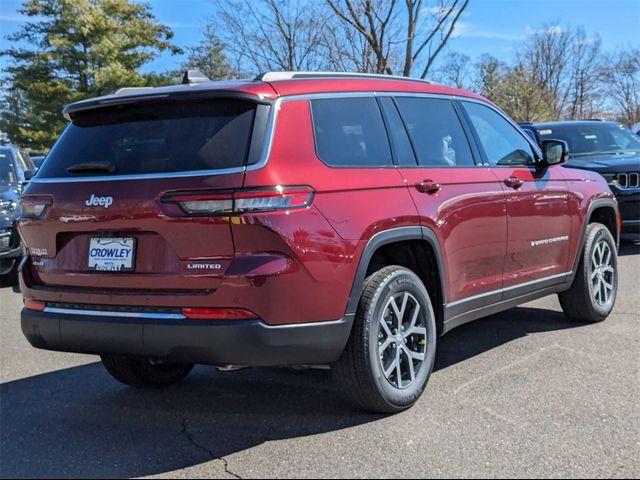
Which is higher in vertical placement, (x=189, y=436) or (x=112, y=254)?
(x=112, y=254)

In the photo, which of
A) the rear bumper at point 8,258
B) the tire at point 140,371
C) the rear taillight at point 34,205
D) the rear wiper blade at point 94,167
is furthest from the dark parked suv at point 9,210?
the rear wiper blade at point 94,167

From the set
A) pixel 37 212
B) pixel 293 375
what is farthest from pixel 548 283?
pixel 37 212

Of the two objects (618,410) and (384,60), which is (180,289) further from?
(384,60)

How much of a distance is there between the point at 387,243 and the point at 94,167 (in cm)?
160

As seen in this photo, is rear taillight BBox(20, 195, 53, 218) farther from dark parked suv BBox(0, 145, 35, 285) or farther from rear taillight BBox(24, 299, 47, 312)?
dark parked suv BBox(0, 145, 35, 285)

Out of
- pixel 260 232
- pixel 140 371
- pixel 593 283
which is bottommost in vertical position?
pixel 140 371

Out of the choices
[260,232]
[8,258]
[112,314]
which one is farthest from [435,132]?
[8,258]

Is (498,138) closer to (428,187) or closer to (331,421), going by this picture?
(428,187)

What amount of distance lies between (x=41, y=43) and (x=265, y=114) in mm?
38212

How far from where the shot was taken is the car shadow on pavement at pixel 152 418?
129 inches

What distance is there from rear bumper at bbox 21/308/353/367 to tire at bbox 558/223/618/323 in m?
2.97

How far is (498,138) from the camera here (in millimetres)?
5023

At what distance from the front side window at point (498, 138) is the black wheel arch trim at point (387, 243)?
111 centimetres

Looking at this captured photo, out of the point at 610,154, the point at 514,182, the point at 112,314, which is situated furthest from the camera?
the point at 610,154
